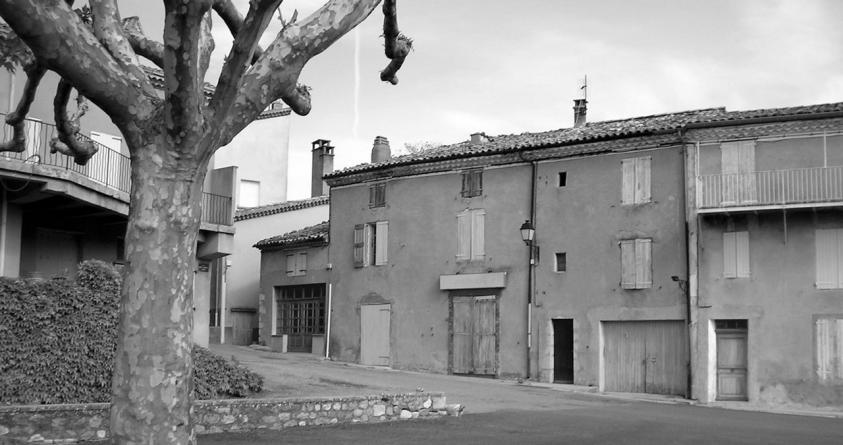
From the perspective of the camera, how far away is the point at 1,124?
62.8 feet

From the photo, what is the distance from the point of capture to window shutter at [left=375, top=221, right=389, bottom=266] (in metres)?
33.1

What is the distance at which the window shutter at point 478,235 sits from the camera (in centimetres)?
3041

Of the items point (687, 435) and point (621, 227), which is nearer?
point (687, 435)

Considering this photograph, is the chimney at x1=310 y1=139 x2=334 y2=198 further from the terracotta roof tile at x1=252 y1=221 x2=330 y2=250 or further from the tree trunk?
the tree trunk

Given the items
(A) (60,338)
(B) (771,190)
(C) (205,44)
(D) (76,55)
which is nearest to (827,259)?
(B) (771,190)

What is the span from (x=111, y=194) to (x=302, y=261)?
16.9 metres

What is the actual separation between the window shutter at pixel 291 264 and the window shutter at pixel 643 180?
14.8 metres

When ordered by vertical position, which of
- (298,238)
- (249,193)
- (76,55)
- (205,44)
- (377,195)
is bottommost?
(76,55)

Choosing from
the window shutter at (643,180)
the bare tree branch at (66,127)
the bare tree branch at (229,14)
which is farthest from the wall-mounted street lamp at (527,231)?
the bare tree branch at (229,14)

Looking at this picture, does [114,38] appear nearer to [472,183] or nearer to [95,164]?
[95,164]

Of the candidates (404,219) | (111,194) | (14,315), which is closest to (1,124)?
(111,194)

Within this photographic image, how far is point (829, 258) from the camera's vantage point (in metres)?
24.4

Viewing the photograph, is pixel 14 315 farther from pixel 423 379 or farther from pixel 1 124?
pixel 423 379

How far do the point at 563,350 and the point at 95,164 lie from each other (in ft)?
48.3
